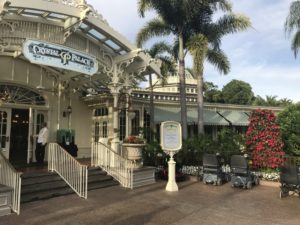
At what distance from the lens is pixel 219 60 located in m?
15.2

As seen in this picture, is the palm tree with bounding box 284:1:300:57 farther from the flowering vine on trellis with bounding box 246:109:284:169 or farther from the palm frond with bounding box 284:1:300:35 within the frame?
the flowering vine on trellis with bounding box 246:109:284:169

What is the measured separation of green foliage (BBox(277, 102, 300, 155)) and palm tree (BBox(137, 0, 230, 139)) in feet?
14.6

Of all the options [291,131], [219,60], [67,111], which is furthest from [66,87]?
[291,131]

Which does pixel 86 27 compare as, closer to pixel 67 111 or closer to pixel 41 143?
pixel 41 143

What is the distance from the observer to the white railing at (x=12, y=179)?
6.47 metres

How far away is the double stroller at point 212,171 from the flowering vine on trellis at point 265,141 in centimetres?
148

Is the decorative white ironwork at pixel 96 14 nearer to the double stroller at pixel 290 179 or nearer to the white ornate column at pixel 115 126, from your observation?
the white ornate column at pixel 115 126

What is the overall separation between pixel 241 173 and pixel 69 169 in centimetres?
539

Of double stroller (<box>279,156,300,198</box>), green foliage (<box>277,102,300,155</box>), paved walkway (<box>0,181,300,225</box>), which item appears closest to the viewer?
paved walkway (<box>0,181,300,225</box>)

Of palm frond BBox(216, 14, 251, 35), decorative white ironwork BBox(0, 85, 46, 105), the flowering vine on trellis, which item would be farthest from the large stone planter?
palm frond BBox(216, 14, 251, 35)

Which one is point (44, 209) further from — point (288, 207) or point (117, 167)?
point (288, 207)

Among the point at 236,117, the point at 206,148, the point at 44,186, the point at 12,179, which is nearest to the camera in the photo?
the point at 12,179

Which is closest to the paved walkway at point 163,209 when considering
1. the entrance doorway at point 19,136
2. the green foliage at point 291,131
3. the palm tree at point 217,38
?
the green foliage at point 291,131

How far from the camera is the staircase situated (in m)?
7.60
